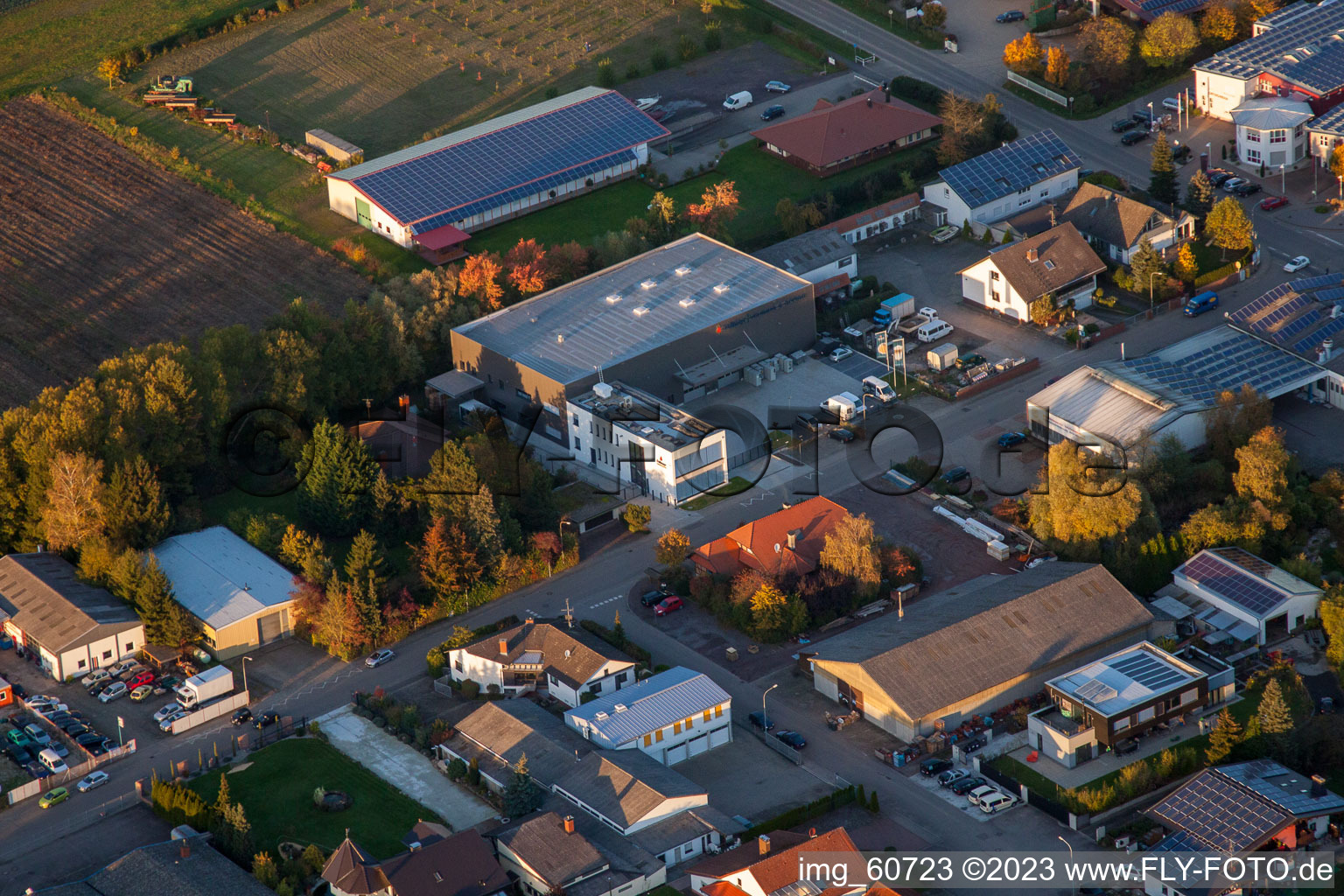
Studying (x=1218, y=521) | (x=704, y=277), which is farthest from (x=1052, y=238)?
(x=1218, y=521)

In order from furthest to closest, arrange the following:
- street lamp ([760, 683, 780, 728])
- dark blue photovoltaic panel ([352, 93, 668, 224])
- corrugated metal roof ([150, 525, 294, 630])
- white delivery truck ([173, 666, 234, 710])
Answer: dark blue photovoltaic panel ([352, 93, 668, 224]), corrugated metal roof ([150, 525, 294, 630]), white delivery truck ([173, 666, 234, 710]), street lamp ([760, 683, 780, 728])

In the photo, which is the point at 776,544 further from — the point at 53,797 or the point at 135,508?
the point at 53,797

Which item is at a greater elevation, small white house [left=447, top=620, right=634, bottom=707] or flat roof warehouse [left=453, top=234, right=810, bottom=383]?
flat roof warehouse [left=453, top=234, right=810, bottom=383]

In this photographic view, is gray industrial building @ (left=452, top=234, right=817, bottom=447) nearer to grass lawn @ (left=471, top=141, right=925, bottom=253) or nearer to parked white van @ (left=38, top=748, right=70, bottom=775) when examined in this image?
grass lawn @ (left=471, top=141, right=925, bottom=253)

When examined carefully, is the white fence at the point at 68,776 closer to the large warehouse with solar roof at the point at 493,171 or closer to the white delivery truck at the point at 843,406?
the white delivery truck at the point at 843,406

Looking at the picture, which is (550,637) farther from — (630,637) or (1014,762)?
(1014,762)

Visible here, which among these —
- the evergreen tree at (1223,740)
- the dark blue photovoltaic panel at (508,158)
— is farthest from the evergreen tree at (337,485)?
the evergreen tree at (1223,740)

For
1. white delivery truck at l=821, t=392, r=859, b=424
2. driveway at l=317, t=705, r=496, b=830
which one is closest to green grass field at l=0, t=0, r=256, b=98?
white delivery truck at l=821, t=392, r=859, b=424
